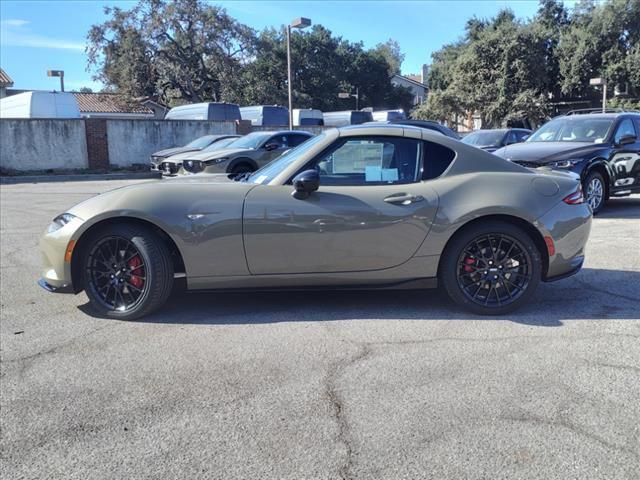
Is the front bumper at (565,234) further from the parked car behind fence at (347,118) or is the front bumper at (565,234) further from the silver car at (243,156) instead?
the parked car behind fence at (347,118)

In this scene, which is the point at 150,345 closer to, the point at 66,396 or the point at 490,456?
the point at 66,396

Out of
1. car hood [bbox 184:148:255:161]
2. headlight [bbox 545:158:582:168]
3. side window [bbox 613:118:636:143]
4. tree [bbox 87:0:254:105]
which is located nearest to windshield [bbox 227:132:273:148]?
car hood [bbox 184:148:255:161]

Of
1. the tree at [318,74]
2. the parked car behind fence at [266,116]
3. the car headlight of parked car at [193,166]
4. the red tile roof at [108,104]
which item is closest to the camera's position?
the car headlight of parked car at [193,166]

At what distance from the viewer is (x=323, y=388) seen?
10.6ft

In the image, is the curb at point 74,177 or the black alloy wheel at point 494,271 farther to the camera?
the curb at point 74,177

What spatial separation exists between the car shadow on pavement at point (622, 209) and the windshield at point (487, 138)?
162 inches

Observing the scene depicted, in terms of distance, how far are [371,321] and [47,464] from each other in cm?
249

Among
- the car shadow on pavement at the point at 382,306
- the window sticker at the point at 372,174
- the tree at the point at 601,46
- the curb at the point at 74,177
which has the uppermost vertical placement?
the tree at the point at 601,46

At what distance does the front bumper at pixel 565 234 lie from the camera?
173 inches

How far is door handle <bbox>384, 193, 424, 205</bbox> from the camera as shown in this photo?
430 cm

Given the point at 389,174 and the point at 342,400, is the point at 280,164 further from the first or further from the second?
the point at 342,400

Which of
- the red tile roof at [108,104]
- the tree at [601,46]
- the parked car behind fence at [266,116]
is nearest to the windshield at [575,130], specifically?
the parked car behind fence at [266,116]

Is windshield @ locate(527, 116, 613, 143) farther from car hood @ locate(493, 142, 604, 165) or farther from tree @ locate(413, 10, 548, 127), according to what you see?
tree @ locate(413, 10, 548, 127)

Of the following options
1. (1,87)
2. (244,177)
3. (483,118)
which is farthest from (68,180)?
(483,118)
